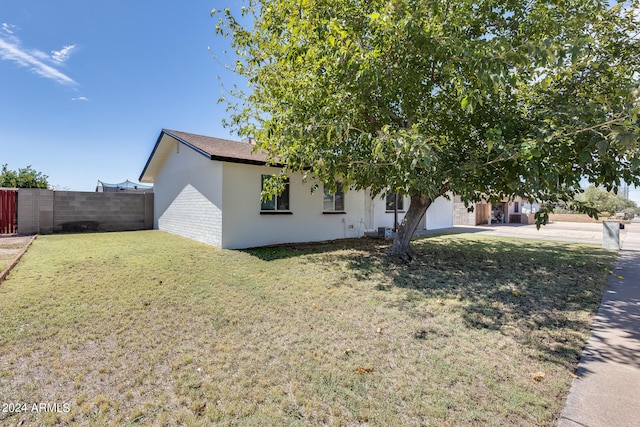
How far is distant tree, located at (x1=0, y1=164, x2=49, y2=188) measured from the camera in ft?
79.8

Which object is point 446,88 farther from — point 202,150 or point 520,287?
point 202,150

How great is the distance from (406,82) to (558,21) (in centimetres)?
366

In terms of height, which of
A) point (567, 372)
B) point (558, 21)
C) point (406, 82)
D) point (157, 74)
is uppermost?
point (157, 74)

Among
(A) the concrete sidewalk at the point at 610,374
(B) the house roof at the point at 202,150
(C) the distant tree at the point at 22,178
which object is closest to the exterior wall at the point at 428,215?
(B) the house roof at the point at 202,150

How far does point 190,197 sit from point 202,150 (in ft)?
9.63

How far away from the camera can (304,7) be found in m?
6.27

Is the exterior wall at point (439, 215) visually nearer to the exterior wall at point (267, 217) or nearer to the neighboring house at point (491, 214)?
the neighboring house at point (491, 214)

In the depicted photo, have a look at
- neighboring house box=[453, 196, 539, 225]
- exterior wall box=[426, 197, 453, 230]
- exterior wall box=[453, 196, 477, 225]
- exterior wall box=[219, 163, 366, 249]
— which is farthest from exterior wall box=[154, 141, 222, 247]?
exterior wall box=[453, 196, 477, 225]

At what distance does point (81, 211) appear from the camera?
13.8 metres

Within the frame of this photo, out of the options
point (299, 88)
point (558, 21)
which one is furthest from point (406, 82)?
point (558, 21)

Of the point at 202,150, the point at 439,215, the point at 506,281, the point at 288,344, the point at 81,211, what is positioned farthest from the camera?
the point at 439,215

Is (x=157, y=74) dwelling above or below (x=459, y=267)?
above

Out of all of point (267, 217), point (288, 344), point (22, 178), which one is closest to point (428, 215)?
point (267, 217)

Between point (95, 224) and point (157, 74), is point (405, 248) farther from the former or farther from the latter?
point (95, 224)
